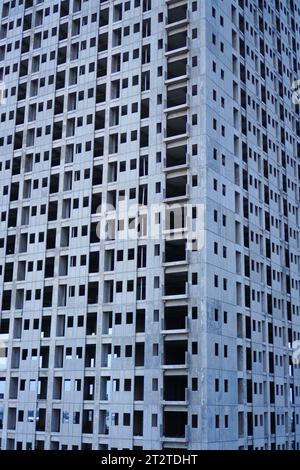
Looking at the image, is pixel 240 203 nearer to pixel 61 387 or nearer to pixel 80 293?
pixel 80 293

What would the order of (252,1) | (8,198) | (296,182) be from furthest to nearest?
1. (296,182)
2. (252,1)
3. (8,198)

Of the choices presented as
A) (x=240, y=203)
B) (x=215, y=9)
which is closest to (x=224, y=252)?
(x=240, y=203)

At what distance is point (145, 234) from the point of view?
3681 cm

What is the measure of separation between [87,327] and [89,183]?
1015 centimetres

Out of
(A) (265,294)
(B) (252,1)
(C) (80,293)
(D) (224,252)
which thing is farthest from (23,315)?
(B) (252,1)

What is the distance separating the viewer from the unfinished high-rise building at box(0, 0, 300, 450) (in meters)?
34.8

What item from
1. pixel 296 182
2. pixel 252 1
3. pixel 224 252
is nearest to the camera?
pixel 224 252

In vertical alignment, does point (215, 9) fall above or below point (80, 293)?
above

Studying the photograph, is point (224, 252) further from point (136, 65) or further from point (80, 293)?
point (136, 65)

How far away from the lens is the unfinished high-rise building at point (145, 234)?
114ft

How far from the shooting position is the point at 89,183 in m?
40.6

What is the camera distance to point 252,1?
47.5 meters

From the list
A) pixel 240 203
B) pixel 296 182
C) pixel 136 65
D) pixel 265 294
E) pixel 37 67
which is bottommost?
pixel 265 294

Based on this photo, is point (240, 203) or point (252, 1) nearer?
point (240, 203)
